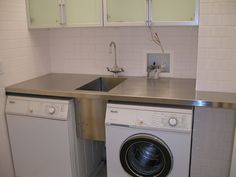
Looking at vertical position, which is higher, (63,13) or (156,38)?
(63,13)

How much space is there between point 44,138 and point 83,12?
3.90 feet

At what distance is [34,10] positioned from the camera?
100 inches

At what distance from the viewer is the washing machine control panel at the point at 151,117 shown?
1.90 m

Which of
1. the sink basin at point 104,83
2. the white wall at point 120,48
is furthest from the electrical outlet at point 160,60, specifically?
the sink basin at point 104,83

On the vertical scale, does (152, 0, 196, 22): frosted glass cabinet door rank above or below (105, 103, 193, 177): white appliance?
above

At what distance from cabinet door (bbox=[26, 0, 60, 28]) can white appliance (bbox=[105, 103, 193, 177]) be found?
42.3 inches

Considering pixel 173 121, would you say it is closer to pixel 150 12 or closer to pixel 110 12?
pixel 150 12

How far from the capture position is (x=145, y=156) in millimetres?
2215

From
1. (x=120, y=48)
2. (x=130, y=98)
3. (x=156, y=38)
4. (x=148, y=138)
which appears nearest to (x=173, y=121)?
(x=148, y=138)

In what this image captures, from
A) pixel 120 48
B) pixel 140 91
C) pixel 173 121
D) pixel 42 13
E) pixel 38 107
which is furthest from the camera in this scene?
pixel 120 48

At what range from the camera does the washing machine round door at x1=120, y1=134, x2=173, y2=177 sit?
197 centimetres

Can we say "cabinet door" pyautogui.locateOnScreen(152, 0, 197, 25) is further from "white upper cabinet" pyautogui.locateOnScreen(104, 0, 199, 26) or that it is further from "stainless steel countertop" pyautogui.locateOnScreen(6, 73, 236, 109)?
"stainless steel countertop" pyautogui.locateOnScreen(6, 73, 236, 109)

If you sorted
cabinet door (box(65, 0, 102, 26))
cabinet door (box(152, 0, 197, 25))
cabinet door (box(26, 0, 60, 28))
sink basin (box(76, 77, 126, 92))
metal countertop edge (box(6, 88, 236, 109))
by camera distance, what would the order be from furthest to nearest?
sink basin (box(76, 77, 126, 92)) → cabinet door (box(26, 0, 60, 28)) → cabinet door (box(65, 0, 102, 26)) → cabinet door (box(152, 0, 197, 25)) → metal countertop edge (box(6, 88, 236, 109))

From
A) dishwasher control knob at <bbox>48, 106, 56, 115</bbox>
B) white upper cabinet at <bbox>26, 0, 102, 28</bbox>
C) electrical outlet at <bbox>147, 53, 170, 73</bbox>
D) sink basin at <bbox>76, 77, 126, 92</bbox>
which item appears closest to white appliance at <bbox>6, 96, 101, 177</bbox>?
dishwasher control knob at <bbox>48, 106, 56, 115</bbox>
